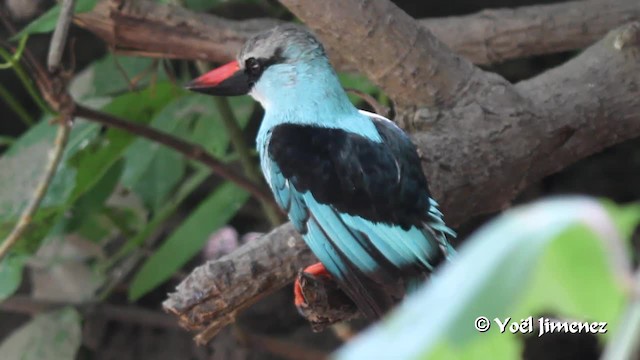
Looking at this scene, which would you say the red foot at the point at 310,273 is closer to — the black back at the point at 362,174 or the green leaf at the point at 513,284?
the black back at the point at 362,174

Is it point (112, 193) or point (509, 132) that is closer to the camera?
point (509, 132)

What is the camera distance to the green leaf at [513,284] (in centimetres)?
46

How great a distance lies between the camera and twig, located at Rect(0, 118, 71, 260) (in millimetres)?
2221

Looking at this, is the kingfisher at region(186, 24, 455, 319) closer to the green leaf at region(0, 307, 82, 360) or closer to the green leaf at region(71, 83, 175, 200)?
the green leaf at region(71, 83, 175, 200)

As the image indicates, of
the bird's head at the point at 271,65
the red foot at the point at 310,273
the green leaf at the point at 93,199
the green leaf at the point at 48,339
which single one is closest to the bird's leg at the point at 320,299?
the red foot at the point at 310,273

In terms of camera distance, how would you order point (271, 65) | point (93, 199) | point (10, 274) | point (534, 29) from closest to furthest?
point (271, 65) → point (10, 274) → point (534, 29) → point (93, 199)

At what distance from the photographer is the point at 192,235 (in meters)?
2.56

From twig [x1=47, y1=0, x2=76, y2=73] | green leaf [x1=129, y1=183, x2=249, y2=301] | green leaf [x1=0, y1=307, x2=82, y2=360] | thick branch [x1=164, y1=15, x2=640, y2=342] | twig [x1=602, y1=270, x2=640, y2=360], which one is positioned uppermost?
twig [x1=602, y1=270, x2=640, y2=360]

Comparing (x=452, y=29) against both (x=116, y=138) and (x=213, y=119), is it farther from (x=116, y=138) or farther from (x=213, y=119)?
(x=116, y=138)

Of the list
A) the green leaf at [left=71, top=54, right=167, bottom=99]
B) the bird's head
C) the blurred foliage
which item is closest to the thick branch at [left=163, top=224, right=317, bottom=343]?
the blurred foliage

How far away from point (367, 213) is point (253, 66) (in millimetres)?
540

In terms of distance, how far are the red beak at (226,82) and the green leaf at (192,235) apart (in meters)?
0.39

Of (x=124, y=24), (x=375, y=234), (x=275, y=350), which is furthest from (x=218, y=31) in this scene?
(x=275, y=350)

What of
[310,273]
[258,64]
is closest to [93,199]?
[258,64]
